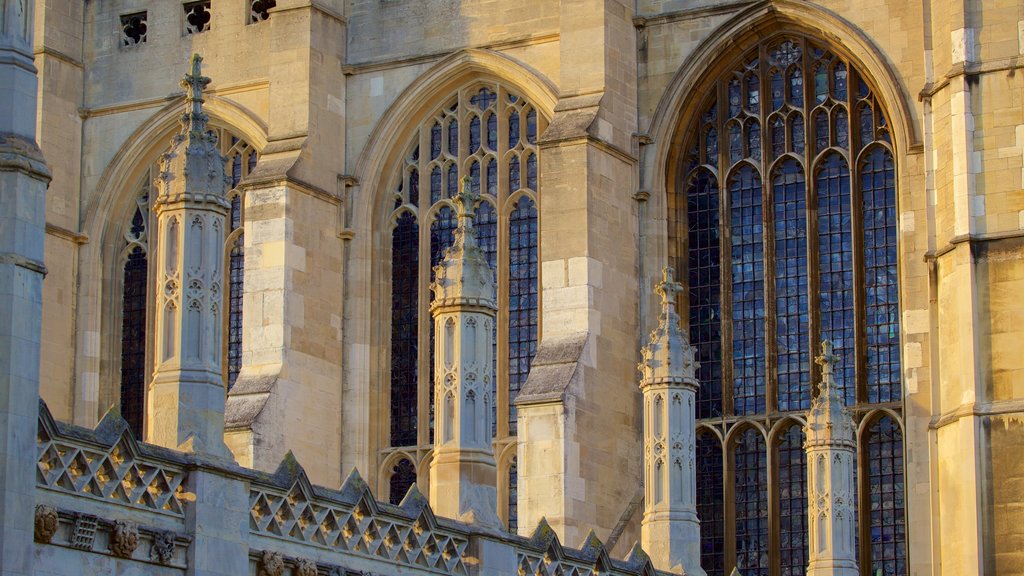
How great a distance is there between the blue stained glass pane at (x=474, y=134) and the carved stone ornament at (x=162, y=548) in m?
22.0

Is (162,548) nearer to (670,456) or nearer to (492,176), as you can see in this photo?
(670,456)

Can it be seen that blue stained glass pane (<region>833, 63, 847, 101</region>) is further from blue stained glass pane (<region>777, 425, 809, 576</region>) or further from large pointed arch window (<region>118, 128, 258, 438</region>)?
large pointed arch window (<region>118, 128, 258, 438</region>)

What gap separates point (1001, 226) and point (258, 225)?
40.3 feet

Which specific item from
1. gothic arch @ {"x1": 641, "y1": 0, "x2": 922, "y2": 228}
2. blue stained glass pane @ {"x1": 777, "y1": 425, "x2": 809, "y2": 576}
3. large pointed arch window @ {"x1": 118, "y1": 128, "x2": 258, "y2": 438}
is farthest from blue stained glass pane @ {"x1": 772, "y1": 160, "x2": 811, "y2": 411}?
large pointed arch window @ {"x1": 118, "y1": 128, "x2": 258, "y2": 438}

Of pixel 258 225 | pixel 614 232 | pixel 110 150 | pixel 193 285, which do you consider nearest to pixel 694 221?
pixel 614 232

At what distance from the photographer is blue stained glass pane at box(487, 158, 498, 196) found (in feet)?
134

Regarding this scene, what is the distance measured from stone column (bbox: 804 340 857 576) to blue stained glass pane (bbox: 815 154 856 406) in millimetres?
6387

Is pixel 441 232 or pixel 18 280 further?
pixel 441 232

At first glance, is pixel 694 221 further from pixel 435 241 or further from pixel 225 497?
pixel 225 497

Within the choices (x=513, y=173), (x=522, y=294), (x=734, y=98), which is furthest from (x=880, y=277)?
(x=513, y=173)

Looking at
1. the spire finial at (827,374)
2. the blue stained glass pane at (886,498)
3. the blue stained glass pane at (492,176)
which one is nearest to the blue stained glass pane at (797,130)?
the blue stained glass pane at (886,498)

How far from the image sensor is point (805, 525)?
37.2 m

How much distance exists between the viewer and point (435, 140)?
41.6 meters

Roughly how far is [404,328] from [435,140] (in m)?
3.36
